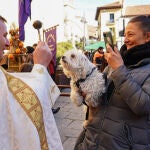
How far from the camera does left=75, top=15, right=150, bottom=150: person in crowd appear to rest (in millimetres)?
2033

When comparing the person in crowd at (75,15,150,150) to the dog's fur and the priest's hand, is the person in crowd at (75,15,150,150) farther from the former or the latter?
the priest's hand

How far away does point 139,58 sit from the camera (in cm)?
219

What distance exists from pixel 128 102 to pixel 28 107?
28.7 inches

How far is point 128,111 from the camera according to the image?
2104 millimetres

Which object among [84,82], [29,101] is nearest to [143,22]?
[84,82]

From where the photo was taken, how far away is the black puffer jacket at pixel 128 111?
2023mm

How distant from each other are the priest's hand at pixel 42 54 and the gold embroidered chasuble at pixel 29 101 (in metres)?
0.15

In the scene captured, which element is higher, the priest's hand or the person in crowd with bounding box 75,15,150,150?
the priest's hand

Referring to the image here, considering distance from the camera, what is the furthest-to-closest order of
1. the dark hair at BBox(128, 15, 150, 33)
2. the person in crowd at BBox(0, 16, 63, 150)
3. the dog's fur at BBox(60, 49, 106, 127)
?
the dog's fur at BBox(60, 49, 106, 127) < the dark hair at BBox(128, 15, 150, 33) < the person in crowd at BBox(0, 16, 63, 150)

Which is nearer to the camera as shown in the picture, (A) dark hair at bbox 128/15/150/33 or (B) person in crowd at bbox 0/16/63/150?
(B) person in crowd at bbox 0/16/63/150

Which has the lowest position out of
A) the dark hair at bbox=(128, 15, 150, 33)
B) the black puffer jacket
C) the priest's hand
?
the black puffer jacket

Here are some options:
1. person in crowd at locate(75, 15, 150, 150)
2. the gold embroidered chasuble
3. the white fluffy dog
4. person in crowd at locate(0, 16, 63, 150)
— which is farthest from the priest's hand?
the white fluffy dog

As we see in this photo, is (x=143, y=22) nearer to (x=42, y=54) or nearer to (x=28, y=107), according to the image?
(x=42, y=54)

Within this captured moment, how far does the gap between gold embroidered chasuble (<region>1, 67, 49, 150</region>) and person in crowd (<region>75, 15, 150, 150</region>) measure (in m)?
0.65
